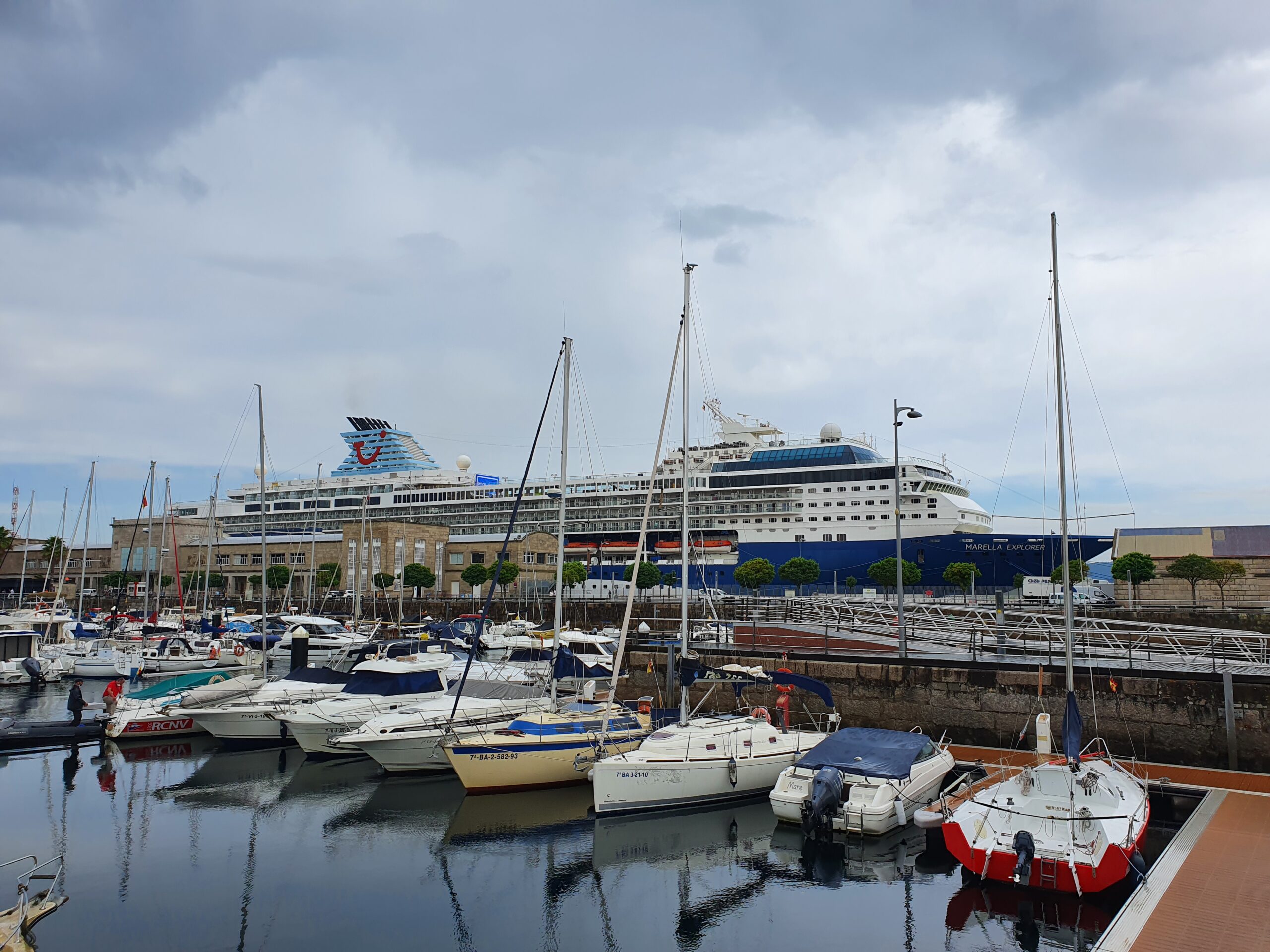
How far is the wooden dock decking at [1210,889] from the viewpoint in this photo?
27.8ft

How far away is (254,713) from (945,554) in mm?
43701

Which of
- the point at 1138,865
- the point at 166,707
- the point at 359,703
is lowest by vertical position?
the point at 1138,865

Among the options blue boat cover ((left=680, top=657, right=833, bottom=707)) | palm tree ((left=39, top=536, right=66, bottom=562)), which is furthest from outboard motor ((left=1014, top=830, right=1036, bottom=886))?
palm tree ((left=39, top=536, right=66, bottom=562))

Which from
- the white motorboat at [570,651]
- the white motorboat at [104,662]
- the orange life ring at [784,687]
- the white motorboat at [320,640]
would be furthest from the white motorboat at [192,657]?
the orange life ring at [784,687]

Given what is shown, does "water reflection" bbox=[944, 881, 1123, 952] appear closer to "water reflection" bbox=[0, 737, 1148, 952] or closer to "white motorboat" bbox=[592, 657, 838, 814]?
"water reflection" bbox=[0, 737, 1148, 952]

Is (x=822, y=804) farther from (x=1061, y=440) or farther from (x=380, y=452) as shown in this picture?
(x=380, y=452)

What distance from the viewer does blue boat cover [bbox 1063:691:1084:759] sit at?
40.4ft

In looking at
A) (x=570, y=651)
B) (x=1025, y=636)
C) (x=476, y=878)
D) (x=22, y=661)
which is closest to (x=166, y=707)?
(x=570, y=651)

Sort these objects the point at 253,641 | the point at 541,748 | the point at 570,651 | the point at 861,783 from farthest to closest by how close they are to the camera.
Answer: the point at 253,641, the point at 570,651, the point at 541,748, the point at 861,783

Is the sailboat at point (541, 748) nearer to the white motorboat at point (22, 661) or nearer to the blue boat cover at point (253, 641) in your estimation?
the blue boat cover at point (253, 641)

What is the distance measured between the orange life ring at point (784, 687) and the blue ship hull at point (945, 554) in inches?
1090

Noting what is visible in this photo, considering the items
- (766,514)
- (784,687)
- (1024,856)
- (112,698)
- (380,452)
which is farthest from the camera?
(380,452)

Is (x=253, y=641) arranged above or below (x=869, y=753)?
above

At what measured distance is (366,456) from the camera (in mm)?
88500
